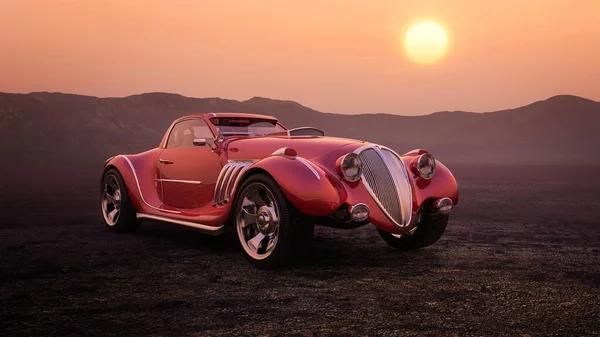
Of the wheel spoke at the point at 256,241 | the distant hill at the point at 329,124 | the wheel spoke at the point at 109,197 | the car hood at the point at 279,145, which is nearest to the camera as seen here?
the wheel spoke at the point at 256,241

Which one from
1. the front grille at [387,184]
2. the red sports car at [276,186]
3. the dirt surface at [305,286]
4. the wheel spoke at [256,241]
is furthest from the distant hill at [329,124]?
the front grille at [387,184]

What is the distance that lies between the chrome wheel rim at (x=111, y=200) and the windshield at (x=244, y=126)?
1.99 metres

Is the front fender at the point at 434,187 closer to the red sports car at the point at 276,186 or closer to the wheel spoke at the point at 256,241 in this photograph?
the red sports car at the point at 276,186

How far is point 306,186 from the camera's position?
17.4 ft

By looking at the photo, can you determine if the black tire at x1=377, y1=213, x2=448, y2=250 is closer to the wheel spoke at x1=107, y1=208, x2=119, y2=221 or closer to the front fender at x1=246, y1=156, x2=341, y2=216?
the front fender at x1=246, y1=156, x2=341, y2=216

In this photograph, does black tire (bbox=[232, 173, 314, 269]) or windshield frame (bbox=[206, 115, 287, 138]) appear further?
Result: windshield frame (bbox=[206, 115, 287, 138])

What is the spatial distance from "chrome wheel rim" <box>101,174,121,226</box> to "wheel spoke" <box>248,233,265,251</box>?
314cm

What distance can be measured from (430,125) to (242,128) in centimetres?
13974

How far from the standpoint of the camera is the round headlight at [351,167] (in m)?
5.59

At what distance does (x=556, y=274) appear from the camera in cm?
539

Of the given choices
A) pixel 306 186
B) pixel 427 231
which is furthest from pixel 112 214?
pixel 427 231

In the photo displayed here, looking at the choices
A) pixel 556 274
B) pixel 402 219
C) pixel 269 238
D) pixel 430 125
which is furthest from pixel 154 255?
pixel 430 125

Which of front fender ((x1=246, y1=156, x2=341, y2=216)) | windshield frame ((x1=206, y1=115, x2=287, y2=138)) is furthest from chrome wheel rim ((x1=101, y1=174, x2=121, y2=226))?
front fender ((x1=246, y1=156, x2=341, y2=216))

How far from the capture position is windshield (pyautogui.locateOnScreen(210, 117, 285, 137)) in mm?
7160
